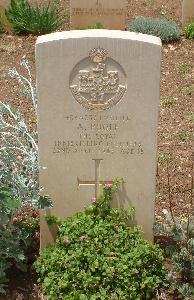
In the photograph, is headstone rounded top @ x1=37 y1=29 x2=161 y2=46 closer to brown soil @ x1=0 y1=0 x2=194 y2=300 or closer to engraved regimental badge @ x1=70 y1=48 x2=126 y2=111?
engraved regimental badge @ x1=70 y1=48 x2=126 y2=111

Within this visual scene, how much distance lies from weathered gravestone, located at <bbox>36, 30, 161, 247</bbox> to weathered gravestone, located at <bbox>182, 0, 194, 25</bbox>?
5.27m

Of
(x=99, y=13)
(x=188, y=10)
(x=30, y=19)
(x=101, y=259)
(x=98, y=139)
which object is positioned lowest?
(x=101, y=259)

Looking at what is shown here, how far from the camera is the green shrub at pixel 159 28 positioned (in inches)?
333

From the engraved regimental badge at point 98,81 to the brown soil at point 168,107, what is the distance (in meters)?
1.05

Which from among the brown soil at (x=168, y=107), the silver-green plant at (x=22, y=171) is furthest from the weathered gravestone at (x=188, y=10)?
the silver-green plant at (x=22, y=171)

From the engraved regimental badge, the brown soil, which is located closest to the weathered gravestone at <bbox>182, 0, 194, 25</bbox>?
the brown soil

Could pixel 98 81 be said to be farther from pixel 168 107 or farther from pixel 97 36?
pixel 168 107

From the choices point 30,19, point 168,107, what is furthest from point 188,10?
point 168,107

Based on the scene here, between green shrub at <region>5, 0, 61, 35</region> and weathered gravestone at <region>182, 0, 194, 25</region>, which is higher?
weathered gravestone at <region>182, 0, 194, 25</region>

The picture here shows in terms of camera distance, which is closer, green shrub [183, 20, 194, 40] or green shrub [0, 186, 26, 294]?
green shrub [0, 186, 26, 294]

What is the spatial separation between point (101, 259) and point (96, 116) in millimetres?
890

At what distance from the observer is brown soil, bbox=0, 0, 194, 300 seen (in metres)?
5.00

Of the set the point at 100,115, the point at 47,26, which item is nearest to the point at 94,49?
the point at 100,115

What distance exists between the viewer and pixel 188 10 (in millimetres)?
8891
